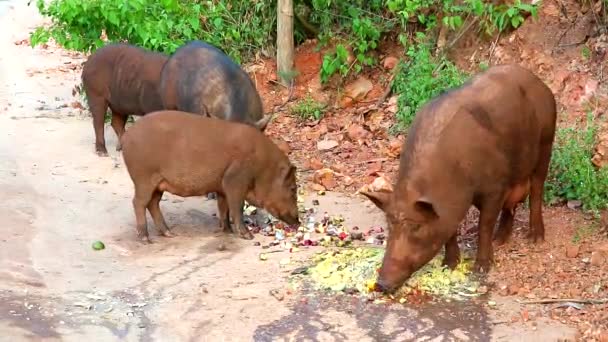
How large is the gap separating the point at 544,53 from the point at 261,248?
385 cm

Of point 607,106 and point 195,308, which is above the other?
point 607,106

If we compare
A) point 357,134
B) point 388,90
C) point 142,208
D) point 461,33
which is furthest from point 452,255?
point 388,90

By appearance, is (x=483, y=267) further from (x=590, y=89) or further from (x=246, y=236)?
(x=590, y=89)

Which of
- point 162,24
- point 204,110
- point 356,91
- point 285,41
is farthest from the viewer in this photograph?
point 285,41

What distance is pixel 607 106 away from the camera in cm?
853

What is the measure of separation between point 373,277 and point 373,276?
0.05 ft

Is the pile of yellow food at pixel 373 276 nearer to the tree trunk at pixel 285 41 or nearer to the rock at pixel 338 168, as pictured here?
the rock at pixel 338 168

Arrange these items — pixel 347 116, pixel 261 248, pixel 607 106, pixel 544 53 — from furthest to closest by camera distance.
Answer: pixel 347 116 → pixel 544 53 → pixel 607 106 → pixel 261 248

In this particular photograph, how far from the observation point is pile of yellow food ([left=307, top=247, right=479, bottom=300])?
20.9 feet

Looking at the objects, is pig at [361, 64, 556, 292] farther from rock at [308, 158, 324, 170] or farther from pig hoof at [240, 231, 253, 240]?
rock at [308, 158, 324, 170]

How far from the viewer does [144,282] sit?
6.73 m

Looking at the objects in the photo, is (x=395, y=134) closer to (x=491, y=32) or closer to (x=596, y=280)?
(x=491, y=32)

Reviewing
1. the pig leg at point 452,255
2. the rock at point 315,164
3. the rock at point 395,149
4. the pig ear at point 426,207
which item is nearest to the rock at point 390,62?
the rock at point 395,149

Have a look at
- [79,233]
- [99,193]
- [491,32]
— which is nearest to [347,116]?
[491,32]
